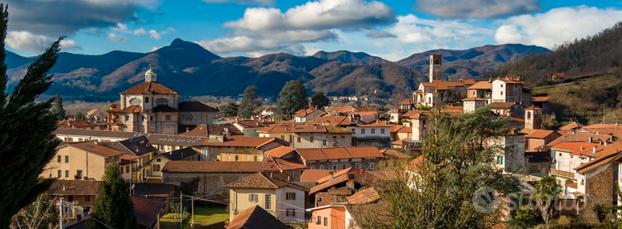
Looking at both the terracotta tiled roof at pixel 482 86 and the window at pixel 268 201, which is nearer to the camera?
the window at pixel 268 201

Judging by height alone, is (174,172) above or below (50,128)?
below

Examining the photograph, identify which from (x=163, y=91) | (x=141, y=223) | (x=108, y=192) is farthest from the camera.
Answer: (x=163, y=91)

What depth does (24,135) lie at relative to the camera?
7.97 m

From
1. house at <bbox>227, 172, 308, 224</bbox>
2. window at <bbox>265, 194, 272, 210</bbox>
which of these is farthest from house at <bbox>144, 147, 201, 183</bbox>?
window at <bbox>265, 194, 272, 210</bbox>

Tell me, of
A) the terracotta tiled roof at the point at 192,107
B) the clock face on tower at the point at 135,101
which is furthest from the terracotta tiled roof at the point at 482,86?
the clock face on tower at the point at 135,101

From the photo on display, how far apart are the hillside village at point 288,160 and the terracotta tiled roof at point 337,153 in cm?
9

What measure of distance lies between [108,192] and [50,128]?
11.8 metres

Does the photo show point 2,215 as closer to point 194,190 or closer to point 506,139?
point 194,190

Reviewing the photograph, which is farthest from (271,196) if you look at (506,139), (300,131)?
(300,131)

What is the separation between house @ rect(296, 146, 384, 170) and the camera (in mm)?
45938

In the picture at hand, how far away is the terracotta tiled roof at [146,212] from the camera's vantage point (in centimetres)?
2512

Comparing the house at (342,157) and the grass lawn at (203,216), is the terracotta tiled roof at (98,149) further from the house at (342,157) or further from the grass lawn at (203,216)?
the house at (342,157)

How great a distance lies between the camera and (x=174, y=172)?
40.4m

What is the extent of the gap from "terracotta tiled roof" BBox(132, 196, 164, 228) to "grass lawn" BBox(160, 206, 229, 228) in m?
3.27
